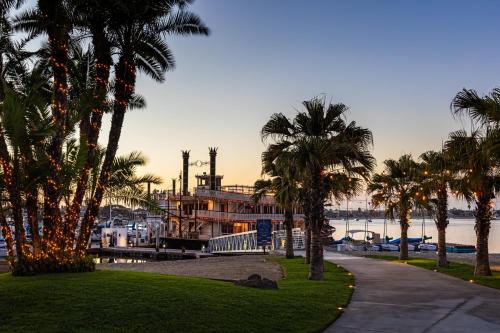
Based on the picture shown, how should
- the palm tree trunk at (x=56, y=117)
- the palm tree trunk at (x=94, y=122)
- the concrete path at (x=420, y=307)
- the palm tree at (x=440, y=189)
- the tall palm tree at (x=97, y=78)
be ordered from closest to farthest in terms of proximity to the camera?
the concrete path at (x=420, y=307)
the palm tree trunk at (x=56, y=117)
the tall palm tree at (x=97, y=78)
the palm tree trunk at (x=94, y=122)
the palm tree at (x=440, y=189)

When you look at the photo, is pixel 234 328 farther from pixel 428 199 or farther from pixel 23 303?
pixel 428 199

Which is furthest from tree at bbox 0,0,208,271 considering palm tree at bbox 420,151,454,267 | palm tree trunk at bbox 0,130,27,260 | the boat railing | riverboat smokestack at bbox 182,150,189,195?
riverboat smokestack at bbox 182,150,189,195

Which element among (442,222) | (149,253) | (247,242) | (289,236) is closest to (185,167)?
(149,253)

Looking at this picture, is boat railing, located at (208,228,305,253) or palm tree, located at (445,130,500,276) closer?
palm tree, located at (445,130,500,276)

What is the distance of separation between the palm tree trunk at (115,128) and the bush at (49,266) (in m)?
1.39

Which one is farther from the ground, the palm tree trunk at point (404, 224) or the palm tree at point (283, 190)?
the palm tree at point (283, 190)

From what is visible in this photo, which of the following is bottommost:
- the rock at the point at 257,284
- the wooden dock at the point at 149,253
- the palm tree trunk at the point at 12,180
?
the wooden dock at the point at 149,253

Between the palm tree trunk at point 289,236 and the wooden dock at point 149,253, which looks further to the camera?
the wooden dock at point 149,253

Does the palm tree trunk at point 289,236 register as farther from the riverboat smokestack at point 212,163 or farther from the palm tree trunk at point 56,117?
the riverboat smokestack at point 212,163

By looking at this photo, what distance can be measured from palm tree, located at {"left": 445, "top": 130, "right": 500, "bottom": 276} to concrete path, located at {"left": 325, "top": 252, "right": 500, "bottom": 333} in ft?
8.84

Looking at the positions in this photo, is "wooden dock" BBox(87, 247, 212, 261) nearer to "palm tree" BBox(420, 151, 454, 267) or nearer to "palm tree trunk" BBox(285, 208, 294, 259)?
"palm tree trunk" BBox(285, 208, 294, 259)

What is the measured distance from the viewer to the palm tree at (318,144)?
19.3 meters

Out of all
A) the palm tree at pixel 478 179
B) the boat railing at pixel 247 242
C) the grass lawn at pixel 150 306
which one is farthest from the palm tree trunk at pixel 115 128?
the boat railing at pixel 247 242

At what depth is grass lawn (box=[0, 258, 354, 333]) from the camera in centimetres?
965
